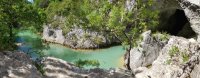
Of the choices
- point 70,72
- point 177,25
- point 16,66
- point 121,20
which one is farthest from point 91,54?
point 16,66

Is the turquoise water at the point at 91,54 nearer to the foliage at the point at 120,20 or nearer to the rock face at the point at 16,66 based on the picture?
the foliage at the point at 120,20

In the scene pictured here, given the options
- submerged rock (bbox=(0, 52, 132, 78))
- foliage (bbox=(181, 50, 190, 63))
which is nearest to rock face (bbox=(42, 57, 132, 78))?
submerged rock (bbox=(0, 52, 132, 78))

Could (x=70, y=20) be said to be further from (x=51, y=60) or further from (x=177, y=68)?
(x=177, y=68)

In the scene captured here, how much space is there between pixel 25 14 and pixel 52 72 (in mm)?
5167

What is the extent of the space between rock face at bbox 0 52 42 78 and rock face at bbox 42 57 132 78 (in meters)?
0.85

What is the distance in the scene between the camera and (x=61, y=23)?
40.1 m

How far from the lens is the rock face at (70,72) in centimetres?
1764

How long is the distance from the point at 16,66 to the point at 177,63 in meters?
7.64

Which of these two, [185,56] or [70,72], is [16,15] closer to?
[70,72]

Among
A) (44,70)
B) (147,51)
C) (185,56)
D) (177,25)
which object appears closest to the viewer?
(44,70)

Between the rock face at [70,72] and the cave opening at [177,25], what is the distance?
63.3ft

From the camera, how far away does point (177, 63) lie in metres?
19.1

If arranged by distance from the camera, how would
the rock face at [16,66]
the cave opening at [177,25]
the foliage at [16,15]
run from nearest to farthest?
the rock face at [16,66] → the foliage at [16,15] → the cave opening at [177,25]

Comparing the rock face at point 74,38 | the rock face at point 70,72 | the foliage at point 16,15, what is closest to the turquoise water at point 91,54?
the rock face at point 74,38
